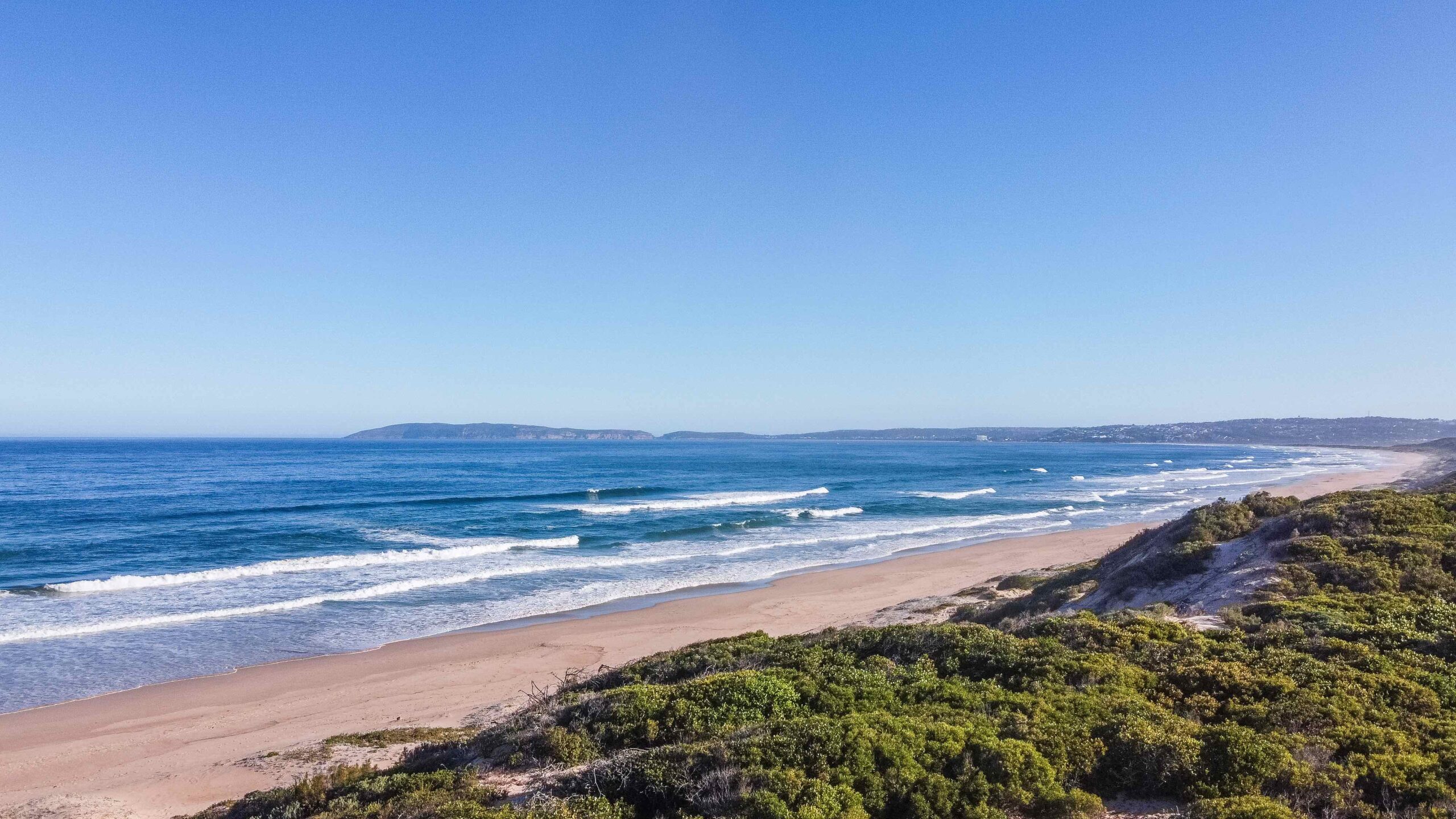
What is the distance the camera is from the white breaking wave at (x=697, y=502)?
45656 millimetres

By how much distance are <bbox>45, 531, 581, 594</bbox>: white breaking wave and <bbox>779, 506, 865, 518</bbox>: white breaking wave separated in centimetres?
1522

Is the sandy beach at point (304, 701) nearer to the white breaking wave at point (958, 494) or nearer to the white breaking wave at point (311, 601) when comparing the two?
the white breaking wave at point (311, 601)

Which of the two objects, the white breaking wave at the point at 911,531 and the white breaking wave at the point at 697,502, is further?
the white breaking wave at the point at 697,502

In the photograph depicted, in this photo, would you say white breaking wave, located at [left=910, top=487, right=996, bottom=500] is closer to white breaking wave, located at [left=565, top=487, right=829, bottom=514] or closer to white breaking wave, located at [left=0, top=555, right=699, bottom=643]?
white breaking wave, located at [left=565, top=487, right=829, bottom=514]

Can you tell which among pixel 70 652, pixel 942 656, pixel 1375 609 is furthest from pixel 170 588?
pixel 1375 609

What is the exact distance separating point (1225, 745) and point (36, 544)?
1618 inches

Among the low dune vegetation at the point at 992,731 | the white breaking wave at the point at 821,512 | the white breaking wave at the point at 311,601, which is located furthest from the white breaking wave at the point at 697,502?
the low dune vegetation at the point at 992,731

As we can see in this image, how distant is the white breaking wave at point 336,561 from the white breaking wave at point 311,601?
4.02m

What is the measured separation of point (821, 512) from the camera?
150 feet

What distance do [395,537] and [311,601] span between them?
1203 cm

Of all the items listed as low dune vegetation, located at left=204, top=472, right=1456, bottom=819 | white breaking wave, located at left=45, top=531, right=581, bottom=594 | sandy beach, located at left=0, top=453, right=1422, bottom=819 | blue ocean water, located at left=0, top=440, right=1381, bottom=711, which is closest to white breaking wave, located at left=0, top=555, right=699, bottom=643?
blue ocean water, located at left=0, top=440, right=1381, bottom=711

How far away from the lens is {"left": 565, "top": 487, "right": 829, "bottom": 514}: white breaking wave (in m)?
45.7

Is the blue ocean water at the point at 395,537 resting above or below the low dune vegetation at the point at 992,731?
below

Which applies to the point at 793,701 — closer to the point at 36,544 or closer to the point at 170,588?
the point at 170,588
